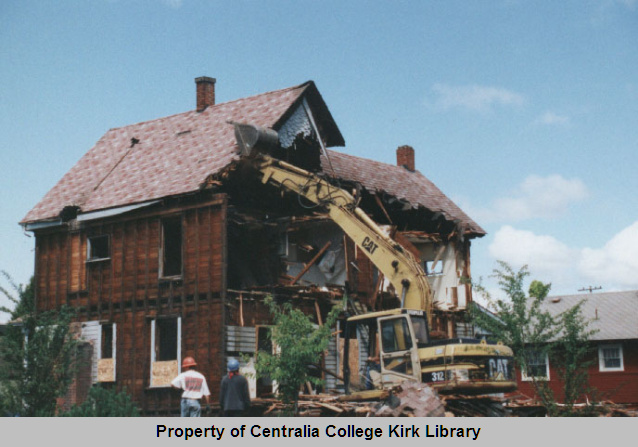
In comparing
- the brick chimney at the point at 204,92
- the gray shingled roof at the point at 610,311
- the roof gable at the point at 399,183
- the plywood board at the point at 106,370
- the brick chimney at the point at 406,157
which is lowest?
the plywood board at the point at 106,370

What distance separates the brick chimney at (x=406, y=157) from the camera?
3762 centimetres

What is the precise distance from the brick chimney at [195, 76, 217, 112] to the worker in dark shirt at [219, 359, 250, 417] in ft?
58.9

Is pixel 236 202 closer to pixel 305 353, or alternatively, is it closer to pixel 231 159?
pixel 231 159

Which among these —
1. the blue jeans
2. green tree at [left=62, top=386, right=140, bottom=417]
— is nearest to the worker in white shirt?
the blue jeans

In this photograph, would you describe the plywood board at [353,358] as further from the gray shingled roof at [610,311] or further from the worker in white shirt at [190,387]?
the gray shingled roof at [610,311]

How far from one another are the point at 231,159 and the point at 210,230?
7.52 feet

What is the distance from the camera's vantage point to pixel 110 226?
1062 inches

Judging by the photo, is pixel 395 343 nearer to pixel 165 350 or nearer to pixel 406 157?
pixel 165 350

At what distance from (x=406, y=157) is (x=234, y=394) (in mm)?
24833

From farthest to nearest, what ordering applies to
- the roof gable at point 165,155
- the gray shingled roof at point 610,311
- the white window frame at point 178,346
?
the gray shingled roof at point 610,311, the roof gable at point 165,155, the white window frame at point 178,346

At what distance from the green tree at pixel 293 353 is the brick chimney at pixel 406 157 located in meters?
19.5

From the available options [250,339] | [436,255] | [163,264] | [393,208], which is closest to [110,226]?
[163,264]

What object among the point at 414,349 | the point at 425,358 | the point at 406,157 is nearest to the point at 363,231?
the point at 414,349

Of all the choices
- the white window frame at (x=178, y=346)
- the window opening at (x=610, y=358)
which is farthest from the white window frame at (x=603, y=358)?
the white window frame at (x=178, y=346)
